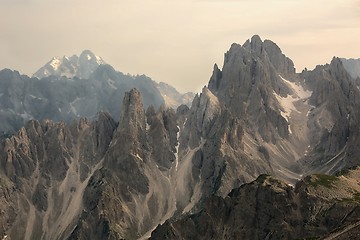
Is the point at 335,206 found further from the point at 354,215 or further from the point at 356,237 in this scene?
the point at 356,237

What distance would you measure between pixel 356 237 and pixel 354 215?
49.1 metres

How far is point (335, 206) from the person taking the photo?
19962 centimetres

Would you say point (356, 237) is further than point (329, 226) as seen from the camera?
No

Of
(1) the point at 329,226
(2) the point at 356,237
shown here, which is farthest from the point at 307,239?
(2) the point at 356,237

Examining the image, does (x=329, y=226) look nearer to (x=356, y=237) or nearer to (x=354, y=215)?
(x=354, y=215)

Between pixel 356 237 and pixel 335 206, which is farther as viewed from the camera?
pixel 335 206

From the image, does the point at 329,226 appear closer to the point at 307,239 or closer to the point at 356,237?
the point at 307,239

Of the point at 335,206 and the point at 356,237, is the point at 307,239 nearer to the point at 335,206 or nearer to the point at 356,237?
the point at 335,206

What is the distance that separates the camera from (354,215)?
624 ft

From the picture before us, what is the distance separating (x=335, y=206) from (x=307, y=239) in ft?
59.4

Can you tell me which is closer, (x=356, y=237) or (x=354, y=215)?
(x=356, y=237)

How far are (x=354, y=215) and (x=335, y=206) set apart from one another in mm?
10430

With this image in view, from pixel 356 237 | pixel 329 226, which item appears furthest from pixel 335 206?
pixel 356 237

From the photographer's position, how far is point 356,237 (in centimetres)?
14338
